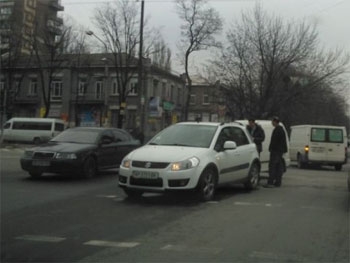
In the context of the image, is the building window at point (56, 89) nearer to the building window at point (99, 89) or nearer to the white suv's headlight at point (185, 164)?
the building window at point (99, 89)

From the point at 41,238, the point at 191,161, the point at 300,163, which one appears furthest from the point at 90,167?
the point at 300,163

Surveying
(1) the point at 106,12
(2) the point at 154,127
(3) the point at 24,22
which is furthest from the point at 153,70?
(3) the point at 24,22

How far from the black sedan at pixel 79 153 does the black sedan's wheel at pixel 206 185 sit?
180 inches

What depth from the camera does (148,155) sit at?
36.4 feet

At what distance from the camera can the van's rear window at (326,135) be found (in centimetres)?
2577

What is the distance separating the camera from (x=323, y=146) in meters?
25.7

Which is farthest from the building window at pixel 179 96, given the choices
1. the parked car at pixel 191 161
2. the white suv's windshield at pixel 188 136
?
the white suv's windshield at pixel 188 136

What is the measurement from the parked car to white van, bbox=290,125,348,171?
12746 mm

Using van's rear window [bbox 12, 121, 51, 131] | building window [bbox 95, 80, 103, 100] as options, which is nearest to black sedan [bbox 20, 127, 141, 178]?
van's rear window [bbox 12, 121, 51, 131]

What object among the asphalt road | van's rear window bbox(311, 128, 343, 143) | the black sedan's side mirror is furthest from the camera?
van's rear window bbox(311, 128, 343, 143)

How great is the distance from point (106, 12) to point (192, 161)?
40.8 metres

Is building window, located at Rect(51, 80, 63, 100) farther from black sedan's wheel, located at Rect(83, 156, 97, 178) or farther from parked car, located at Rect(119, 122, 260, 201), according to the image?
parked car, located at Rect(119, 122, 260, 201)

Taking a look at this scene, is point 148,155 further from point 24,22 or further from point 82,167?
point 24,22

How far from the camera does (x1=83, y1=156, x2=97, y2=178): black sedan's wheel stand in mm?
15174
